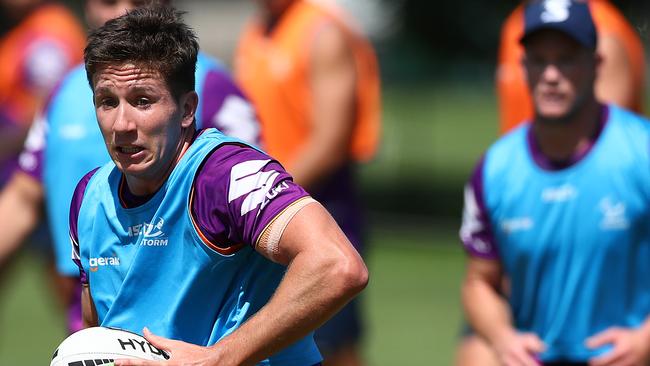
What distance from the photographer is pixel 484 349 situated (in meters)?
5.93

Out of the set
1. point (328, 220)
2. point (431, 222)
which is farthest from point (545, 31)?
point (431, 222)

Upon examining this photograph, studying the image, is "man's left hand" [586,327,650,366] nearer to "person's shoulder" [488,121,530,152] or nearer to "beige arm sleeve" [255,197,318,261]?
"person's shoulder" [488,121,530,152]

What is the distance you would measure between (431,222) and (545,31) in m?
10.4

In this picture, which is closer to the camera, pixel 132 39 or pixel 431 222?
pixel 132 39

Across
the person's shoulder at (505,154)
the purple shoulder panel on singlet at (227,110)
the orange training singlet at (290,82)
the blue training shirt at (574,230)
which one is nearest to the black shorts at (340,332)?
the orange training singlet at (290,82)

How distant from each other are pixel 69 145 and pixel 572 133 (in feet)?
7.13

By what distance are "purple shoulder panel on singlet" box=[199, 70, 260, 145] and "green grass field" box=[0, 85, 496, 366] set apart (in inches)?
102

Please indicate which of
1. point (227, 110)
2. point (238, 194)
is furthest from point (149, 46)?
point (227, 110)

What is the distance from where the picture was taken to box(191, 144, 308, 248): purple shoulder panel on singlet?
3695mm

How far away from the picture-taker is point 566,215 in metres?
5.68

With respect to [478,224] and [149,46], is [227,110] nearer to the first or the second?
[478,224]

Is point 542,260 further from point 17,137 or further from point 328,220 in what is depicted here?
point 17,137

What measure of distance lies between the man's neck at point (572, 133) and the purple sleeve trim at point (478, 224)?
1.03 feet

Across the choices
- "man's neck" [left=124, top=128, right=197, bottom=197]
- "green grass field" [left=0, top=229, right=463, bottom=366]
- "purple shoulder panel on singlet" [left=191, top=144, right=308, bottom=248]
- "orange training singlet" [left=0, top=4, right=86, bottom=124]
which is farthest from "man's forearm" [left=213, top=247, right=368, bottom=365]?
"green grass field" [left=0, top=229, right=463, bottom=366]
